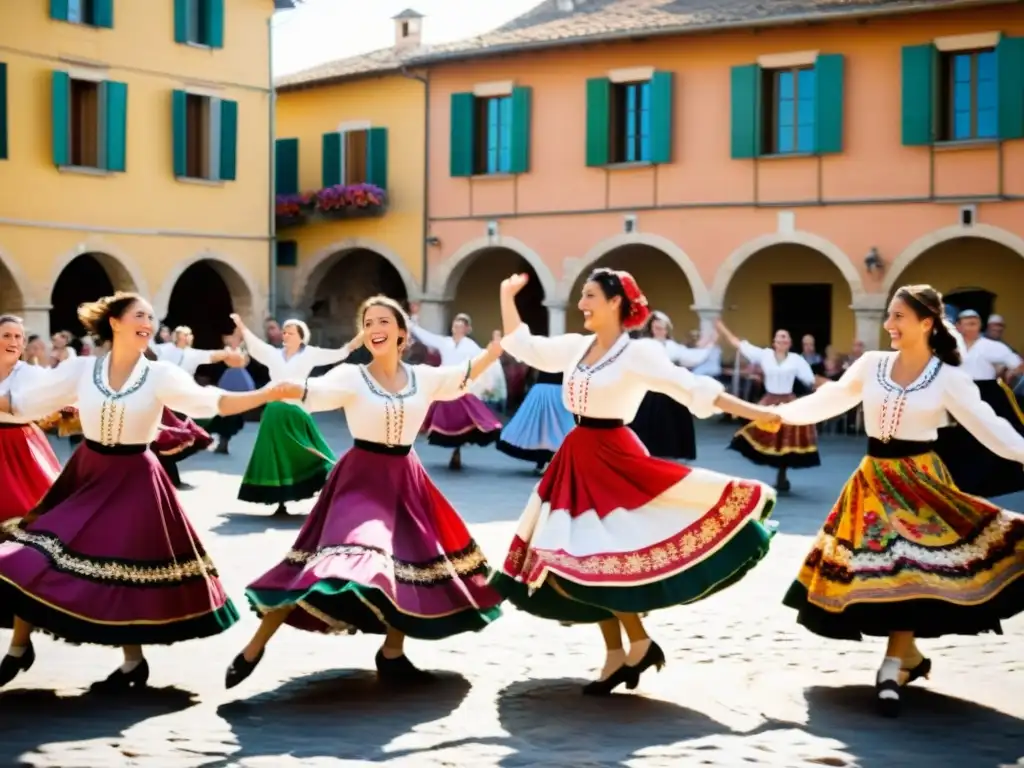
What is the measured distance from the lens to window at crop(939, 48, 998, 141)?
78.7 ft

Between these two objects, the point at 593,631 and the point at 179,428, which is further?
the point at 179,428

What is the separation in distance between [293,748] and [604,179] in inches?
882

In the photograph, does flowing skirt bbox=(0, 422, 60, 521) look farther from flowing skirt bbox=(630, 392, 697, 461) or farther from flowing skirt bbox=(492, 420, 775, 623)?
flowing skirt bbox=(630, 392, 697, 461)

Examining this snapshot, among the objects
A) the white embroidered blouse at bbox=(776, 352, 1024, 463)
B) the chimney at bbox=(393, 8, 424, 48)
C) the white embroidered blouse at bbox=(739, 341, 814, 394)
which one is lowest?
the white embroidered blouse at bbox=(739, 341, 814, 394)

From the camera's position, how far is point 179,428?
13.9 meters

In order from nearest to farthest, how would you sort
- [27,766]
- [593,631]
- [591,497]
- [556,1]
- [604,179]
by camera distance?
[27,766], [591,497], [593,631], [604,179], [556,1]

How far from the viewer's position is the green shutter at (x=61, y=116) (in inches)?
1021

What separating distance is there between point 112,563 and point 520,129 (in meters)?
22.4

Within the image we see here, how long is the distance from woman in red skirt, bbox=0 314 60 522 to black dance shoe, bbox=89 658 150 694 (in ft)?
4.90

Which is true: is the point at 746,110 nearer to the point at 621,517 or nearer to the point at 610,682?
the point at 621,517

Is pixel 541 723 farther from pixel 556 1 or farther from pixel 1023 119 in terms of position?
pixel 556 1

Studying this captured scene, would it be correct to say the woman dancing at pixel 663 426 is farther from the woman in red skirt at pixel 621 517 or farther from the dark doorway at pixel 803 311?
the dark doorway at pixel 803 311

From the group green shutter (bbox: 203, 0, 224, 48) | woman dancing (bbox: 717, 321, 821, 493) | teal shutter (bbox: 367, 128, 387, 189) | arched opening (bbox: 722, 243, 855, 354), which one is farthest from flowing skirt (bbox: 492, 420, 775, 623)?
teal shutter (bbox: 367, 128, 387, 189)

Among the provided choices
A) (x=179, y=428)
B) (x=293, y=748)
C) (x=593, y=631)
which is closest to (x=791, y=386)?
(x=179, y=428)
